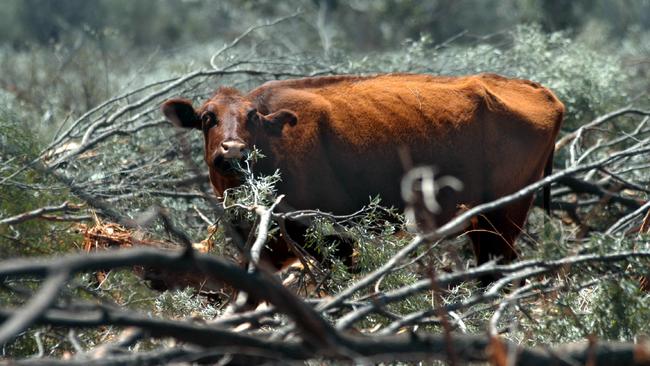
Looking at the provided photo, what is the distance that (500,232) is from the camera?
7.75 metres

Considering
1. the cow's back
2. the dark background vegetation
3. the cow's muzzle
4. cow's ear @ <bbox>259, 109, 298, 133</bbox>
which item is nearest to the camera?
the dark background vegetation

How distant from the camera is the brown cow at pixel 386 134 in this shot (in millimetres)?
7000

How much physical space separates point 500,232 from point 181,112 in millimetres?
2380

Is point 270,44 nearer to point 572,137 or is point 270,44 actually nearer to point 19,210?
point 572,137

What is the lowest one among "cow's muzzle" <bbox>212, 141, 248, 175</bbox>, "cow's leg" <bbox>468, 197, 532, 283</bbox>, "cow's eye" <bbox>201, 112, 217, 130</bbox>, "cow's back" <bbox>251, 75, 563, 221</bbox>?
"cow's leg" <bbox>468, 197, 532, 283</bbox>

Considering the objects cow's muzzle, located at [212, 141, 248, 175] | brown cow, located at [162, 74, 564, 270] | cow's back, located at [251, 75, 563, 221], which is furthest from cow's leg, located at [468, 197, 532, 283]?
cow's muzzle, located at [212, 141, 248, 175]

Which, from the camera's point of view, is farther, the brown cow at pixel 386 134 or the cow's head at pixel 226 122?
the brown cow at pixel 386 134

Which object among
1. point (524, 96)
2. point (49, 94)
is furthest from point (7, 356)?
point (49, 94)

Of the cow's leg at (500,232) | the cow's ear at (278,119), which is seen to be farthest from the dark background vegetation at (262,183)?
the cow's ear at (278,119)

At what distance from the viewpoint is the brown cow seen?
7.00 metres

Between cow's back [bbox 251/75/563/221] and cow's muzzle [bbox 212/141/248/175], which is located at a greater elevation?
cow's muzzle [bbox 212/141/248/175]

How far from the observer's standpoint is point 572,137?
9.01 metres

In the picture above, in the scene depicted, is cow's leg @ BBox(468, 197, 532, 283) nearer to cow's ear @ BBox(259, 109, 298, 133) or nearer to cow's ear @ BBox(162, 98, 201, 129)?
cow's ear @ BBox(259, 109, 298, 133)

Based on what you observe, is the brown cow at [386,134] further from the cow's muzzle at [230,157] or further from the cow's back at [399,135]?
the cow's muzzle at [230,157]
